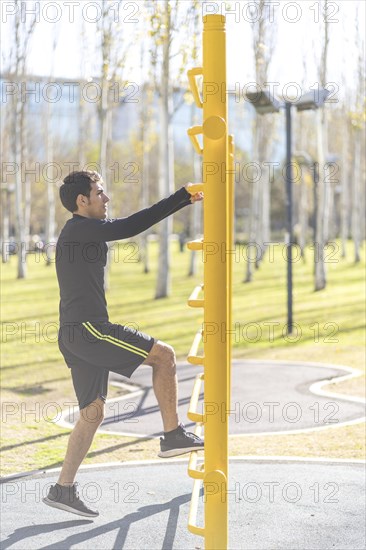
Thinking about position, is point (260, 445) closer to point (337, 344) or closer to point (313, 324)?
point (337, 344)

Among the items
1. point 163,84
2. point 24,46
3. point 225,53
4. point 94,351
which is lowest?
point 94,351

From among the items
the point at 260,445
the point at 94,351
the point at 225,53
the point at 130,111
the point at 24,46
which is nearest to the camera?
the point at 225,53

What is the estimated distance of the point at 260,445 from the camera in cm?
775

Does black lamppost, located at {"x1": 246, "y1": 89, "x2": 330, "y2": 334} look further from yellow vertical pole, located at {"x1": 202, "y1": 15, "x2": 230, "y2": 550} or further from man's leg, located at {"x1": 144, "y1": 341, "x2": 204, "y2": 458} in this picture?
yellow vertical pole, located at {"x1": 202, "y1": 15, "x2": 230, "y2": 550}

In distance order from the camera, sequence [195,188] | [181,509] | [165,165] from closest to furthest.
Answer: [195,188] < [181,509] < [165,165]

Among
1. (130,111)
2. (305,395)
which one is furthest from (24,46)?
(130,111)

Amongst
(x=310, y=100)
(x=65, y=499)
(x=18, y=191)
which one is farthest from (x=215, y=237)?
A: (x=18, y=191)

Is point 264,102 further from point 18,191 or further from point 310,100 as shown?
point 18,191

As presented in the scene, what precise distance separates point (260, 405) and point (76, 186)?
17.4 ft

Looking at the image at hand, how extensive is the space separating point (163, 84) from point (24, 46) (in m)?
9.62

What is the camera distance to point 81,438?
17.1ft

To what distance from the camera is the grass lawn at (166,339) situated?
25.5ft

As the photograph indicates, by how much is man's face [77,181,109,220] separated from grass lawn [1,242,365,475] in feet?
9.32

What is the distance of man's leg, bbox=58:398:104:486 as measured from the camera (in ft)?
16.9
